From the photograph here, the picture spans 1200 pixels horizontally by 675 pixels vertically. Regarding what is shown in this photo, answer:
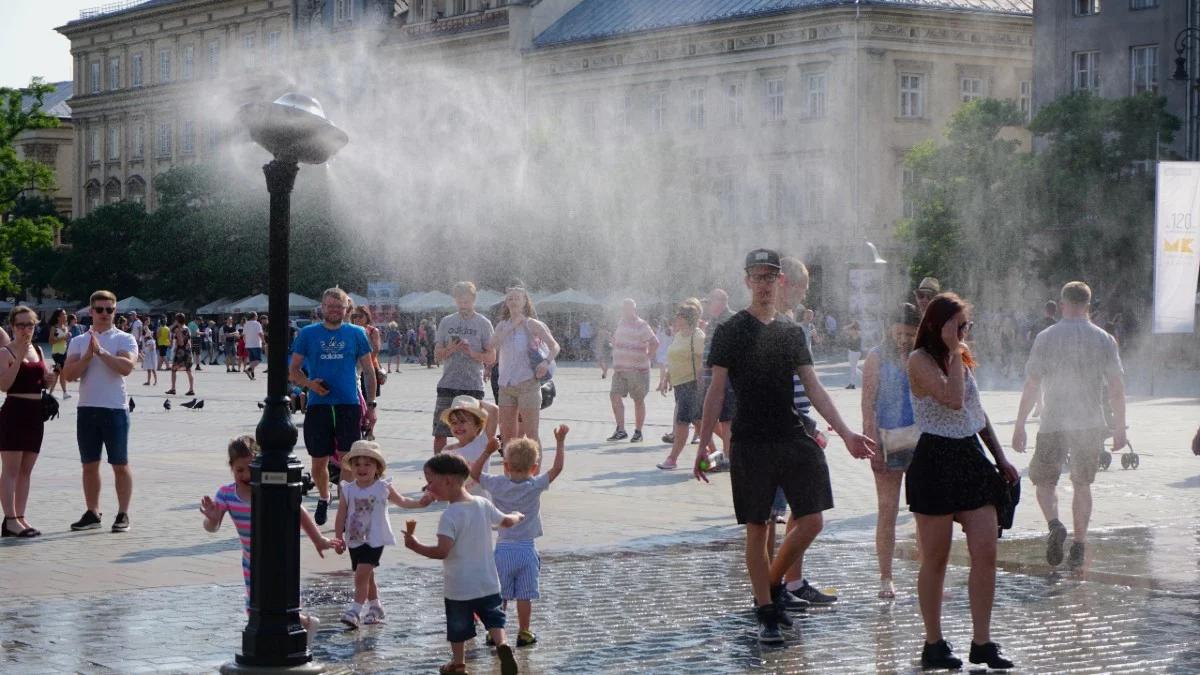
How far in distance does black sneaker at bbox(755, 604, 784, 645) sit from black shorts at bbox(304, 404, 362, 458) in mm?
5042

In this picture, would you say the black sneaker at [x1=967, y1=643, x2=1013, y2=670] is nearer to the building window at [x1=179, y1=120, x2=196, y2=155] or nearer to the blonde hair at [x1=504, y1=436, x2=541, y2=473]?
the blonde hair at [x1=504, y1=436, x2=541, y2=473]

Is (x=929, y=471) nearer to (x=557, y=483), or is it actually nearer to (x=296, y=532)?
(x=296, y=532)

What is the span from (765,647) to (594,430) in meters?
15.4

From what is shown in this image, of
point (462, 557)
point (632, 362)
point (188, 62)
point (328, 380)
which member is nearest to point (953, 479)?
point (462, 557)

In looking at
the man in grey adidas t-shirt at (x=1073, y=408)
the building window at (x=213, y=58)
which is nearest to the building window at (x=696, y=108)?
the building window at (x=213, y=58)

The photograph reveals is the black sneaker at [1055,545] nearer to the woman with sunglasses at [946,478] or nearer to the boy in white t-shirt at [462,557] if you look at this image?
the woman with sunglasses at [946,478]

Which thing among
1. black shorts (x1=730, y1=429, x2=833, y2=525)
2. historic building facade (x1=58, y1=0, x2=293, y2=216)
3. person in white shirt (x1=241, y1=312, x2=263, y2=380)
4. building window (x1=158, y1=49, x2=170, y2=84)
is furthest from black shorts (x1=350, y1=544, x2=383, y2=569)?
building window (x1=158, y1=49, x2=170, y2=84)

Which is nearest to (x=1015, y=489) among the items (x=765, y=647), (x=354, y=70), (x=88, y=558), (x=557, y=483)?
(x=765, y=647)

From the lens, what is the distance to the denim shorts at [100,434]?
1289cm

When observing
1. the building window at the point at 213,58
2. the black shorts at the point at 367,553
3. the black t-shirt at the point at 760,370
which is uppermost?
the building window at the point at 213,58

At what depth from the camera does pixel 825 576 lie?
1100cm

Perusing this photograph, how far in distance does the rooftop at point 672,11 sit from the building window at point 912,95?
7.96 feet

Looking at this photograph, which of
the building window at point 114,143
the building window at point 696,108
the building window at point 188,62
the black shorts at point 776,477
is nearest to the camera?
the black shorts at point 776,477

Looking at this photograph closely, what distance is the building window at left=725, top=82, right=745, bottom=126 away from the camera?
69000 mm
